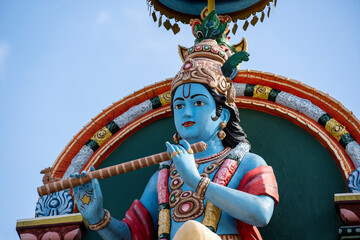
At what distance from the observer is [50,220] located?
245 inches

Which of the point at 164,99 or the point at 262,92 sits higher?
the point at 164,99

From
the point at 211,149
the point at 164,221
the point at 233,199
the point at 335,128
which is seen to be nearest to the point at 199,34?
the point at 211,149

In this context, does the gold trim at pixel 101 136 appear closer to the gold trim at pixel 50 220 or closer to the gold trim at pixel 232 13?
the gold trim at pixel 50 220

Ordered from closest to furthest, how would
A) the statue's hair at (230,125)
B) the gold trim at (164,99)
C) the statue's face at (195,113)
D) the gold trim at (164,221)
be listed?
the gold trim at (164,221) → the statue's face at (195,113) → the statue's hair at (230,125) → the gold trim at (164,99)

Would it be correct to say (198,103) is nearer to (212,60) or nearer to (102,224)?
(212,60)

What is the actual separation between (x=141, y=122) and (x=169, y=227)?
5.66 feet

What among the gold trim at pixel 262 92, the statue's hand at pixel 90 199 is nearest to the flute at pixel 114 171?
the statue's hand at pixel 90 199

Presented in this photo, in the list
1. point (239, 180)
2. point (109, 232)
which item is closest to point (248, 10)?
point (239, 180)

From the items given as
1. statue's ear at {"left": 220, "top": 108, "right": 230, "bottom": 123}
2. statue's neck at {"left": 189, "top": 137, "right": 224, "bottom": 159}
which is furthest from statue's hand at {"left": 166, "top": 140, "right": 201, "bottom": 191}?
statue's ear at {"left": 220, "top": 108, "right": 230, "bottom": 123}

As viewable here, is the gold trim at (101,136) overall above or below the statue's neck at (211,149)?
above

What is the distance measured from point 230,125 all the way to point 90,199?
1.51m

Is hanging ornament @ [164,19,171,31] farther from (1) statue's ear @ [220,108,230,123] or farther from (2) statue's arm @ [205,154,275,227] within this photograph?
(2) statue's arm @ [205,154,275,227]

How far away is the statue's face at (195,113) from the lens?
6016mm

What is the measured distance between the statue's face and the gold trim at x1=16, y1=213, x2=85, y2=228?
122cm
